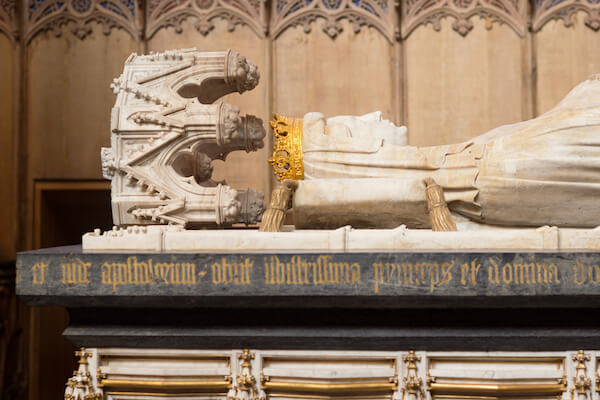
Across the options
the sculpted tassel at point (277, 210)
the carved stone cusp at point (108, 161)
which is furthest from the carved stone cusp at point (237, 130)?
the carved stone cusp at point (108, 161)

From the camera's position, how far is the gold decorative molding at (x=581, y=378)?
8.91 feet

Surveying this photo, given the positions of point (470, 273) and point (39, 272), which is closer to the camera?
point (470, 273)

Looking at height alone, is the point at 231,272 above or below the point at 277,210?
below

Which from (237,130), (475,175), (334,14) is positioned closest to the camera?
(475,175)

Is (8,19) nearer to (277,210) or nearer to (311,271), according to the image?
(277,210)

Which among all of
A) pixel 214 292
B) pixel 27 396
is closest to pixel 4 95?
pixel 27 396

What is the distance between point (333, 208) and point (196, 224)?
705 millimetres

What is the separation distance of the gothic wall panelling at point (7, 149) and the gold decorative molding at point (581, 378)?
4.66 metres

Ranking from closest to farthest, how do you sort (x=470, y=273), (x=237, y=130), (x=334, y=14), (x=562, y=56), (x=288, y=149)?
(x=470, y=273)
(x=237, y=130)
(x=288, y=149)
(x=562, y=56)
(x=334, y=14)

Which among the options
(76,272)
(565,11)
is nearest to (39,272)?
(76,272)

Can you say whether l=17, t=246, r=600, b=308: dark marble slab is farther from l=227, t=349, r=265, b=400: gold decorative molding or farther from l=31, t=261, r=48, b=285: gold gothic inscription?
l=227, t=349, r=265, b=400: gold decorative molding

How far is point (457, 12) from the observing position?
19.7 ft

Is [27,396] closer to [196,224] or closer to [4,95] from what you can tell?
[4,95]

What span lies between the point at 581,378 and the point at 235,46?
4.23 metres
